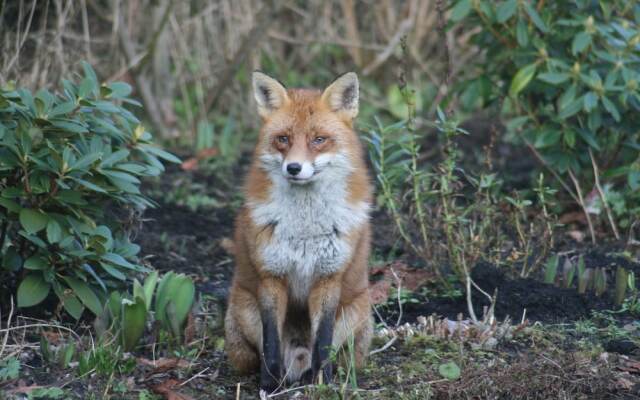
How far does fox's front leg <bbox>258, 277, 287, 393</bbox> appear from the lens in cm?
495

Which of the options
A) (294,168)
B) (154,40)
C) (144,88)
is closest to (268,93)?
(294,168)

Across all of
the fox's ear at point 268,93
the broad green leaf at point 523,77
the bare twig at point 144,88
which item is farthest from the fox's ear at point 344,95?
the bare twig at point 144,88

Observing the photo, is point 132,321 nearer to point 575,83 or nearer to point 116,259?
point 116,259

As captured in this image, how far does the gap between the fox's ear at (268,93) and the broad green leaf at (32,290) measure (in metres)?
1.56

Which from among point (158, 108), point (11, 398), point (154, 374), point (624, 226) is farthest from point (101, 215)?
point (158, 108)

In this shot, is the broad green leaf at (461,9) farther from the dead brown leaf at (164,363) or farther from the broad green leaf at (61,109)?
the dead brown leaf at (164,363)

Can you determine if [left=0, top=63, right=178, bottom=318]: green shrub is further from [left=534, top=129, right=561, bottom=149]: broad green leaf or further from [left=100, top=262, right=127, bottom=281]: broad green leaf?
[left=534, top=129, right=561, bottom=149]: broad green leaf

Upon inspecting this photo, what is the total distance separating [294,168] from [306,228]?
355mm

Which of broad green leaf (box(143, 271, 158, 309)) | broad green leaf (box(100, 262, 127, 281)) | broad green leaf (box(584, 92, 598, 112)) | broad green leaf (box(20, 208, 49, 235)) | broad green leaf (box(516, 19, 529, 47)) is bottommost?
broad green leaf (box(143, 271, 158, 309))

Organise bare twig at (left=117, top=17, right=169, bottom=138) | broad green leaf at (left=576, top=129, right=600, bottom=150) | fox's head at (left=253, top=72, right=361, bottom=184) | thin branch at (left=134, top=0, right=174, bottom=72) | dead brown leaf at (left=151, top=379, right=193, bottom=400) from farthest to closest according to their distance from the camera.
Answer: bare twig at (left=117, top=17, right=169, bottom=138)
thin branch at (left=134, top=0, right=174, bottom=72)
broad green leaf at (left=576, top=129, right=600, bottom=150)
fox's head at (left=253, top=72, right=361, bottom=184)
dead brown leaf at (left=151, top=379, right=193, bottom=400)

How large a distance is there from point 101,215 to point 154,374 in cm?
113

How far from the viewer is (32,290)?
5367mm

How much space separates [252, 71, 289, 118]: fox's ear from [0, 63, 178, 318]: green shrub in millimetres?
811

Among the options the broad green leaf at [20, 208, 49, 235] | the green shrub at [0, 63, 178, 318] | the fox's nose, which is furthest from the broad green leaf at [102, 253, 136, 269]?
the fox's nose
